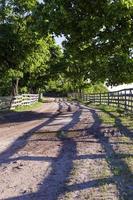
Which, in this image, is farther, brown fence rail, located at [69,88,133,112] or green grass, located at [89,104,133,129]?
brown fence rail, located at [69,88,133,112]

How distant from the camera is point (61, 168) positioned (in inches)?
345

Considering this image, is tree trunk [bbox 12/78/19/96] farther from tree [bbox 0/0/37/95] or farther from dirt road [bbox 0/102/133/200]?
dirt road [bbox 0/102/133/200]

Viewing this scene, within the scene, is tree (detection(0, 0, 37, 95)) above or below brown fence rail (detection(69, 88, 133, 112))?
above

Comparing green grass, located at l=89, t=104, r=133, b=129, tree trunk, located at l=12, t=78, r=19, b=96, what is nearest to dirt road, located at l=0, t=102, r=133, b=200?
green grass, located at l=89, t=104, r=133, b=129

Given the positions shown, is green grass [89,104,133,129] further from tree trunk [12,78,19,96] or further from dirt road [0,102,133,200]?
tree trunk [12,78,19,96]

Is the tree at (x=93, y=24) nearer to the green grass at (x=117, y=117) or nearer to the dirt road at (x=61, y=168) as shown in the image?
the green grass at (x=117, y=117)

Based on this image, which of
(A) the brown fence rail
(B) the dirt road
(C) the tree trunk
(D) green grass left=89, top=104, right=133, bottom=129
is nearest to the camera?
(B) the dirt road

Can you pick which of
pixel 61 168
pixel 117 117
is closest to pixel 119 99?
pixel 117 117

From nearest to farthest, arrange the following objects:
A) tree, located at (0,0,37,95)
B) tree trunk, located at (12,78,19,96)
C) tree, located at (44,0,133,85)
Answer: tree, located at (44,0,133,85)
tree, located at (0,0,37,95)
tree trunk, located at (12,78,19,96)

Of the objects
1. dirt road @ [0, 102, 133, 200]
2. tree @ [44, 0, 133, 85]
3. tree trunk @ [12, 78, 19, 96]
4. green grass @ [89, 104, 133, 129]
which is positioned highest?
tree @ [44, 0, 133, 85]

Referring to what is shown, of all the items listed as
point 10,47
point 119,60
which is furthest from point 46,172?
point 10,47

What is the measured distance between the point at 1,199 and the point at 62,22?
12946mm

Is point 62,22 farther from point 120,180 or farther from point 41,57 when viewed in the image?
point 41,57

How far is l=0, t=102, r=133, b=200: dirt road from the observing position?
690cm
